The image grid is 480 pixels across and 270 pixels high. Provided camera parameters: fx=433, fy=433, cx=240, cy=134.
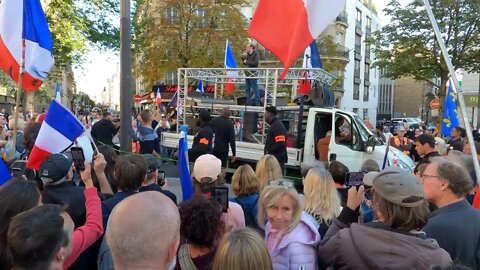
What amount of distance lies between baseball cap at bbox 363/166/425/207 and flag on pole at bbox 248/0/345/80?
2.39 meters

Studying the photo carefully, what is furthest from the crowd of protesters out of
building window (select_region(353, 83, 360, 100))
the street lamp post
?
building window (select_region(353, 83, 360, 100))

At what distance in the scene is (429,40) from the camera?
68.3 ft

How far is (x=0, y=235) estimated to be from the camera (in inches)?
88.4

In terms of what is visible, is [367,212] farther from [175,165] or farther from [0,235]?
[175,165]

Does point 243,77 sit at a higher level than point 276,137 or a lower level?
higher

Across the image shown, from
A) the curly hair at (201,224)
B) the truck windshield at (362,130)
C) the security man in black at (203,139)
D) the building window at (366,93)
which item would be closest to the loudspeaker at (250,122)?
the truck windshield at (362,130)

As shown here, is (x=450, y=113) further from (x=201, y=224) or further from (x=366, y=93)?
(x=366, y=93)

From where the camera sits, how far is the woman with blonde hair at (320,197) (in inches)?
130

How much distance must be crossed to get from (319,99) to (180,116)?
13.0 feet

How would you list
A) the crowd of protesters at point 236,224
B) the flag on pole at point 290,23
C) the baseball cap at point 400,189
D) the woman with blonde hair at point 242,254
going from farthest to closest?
the flag on pole at point 290,23 < the baseball cap at point 400,189 < the woman with blonde hair at point 242,254 < the crowd of protesters at point 236,224

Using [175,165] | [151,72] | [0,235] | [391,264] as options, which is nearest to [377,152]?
[175,165]

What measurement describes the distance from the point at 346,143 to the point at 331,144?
389mm

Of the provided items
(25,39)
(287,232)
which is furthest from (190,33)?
(287,232)

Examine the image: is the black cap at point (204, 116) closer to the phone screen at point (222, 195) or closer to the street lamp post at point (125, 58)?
the street lamp post at point (125, 58)
